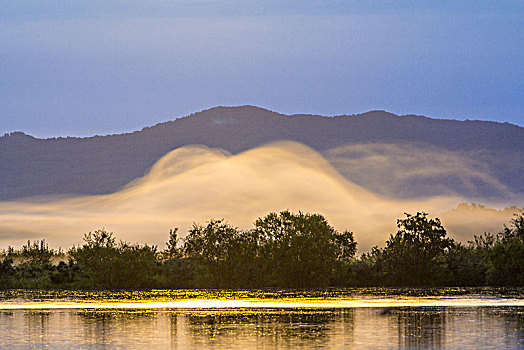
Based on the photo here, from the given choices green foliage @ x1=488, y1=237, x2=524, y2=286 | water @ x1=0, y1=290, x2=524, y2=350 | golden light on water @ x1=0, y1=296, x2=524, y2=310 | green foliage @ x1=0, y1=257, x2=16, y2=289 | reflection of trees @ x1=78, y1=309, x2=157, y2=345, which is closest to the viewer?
water @ x1=0, y1=290, x2=524, y2=350

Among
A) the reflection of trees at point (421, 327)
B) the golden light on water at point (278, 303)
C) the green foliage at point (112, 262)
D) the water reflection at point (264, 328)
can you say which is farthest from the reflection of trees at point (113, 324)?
the green foliage at point (112, 262)

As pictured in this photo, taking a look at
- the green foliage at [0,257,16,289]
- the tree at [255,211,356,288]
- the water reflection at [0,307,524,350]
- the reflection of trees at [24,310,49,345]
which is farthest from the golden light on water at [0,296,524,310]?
the green foliage at [0,257,16,289]

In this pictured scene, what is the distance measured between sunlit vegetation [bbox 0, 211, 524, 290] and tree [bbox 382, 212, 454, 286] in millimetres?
77

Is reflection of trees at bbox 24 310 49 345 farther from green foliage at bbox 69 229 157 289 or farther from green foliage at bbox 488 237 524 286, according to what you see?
green foliage at bbox 488 237 524 286

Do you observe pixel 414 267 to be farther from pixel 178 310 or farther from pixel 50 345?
pixel 50 345

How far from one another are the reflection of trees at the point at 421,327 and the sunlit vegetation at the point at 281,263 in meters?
27.3

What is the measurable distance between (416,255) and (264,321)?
3745 cm

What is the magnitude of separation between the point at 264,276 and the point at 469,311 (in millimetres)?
31350

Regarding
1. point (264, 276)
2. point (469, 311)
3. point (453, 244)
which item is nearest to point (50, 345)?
point (469, 311)

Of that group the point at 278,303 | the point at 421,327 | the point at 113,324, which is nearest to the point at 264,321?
the point at 113,324

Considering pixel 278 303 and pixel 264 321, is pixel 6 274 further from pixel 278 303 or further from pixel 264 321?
pixel 264 321

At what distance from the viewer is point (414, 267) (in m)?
75.8

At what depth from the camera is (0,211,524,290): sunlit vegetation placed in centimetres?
7306

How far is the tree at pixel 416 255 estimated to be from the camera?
7550cm
